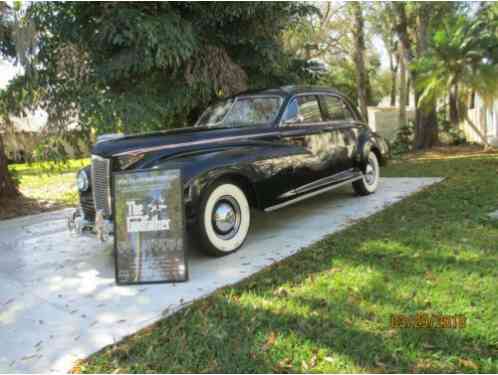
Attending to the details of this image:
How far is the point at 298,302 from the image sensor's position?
3.15 meters

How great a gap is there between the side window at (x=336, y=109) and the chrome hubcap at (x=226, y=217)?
2.36 m

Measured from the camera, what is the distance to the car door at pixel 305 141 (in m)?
5.11

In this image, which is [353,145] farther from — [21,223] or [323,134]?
[21,223]

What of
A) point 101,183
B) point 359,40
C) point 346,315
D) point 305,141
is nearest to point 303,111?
point 305,141

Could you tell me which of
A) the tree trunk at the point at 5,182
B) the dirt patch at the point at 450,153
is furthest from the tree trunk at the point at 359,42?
the tree trunk at the point at 5,182

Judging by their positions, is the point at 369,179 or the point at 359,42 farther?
the point at 359,42

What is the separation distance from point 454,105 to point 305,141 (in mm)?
9437

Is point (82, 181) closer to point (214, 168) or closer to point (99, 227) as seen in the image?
point (99, 227)

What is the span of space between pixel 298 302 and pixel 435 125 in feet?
40.9

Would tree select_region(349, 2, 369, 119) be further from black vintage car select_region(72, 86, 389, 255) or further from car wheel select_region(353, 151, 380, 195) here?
black vintage car select_region(72, 86, 389, 255)

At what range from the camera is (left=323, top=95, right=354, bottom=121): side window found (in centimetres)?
606

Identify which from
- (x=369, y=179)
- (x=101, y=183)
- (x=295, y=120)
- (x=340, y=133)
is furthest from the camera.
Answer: (x=369, y=179)

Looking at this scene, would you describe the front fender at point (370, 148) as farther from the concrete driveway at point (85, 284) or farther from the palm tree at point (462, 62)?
the palm tree at point (462, 62)

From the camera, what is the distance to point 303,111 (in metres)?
5.51
